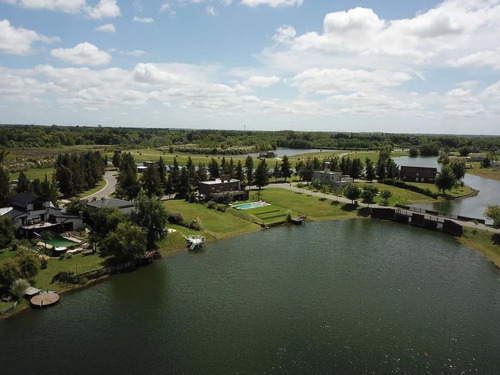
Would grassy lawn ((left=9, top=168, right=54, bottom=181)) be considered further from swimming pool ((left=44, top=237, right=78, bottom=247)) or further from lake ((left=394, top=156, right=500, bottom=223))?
lake ((left=394, top=156, right=500, bottom=223))

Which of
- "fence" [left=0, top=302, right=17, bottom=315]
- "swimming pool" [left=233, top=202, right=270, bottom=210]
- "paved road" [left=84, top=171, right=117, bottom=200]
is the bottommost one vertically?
"fence" [left=0, top=302, right=17, bottom=315]

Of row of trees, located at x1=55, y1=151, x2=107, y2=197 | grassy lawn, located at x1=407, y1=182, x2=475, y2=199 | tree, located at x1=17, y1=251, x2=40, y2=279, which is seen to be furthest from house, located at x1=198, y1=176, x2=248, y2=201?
grassy lawn, located at x1=407, y1=182, x2=475, y2=199

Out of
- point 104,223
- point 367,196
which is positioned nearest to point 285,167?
point 367,196

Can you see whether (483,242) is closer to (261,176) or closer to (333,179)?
(333,179)

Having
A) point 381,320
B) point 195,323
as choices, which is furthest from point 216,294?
point 381,320

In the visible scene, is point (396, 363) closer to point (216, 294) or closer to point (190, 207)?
point (216, 294)

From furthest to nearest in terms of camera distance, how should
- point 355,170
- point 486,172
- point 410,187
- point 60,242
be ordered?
point 486,172 < point 355,170 < point 410,187 < point 60,242
